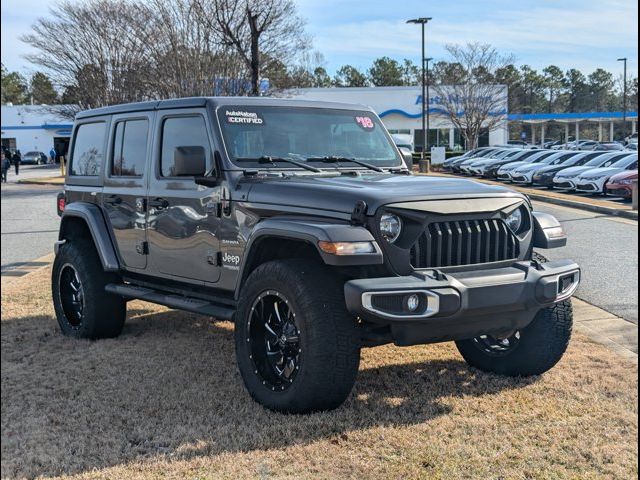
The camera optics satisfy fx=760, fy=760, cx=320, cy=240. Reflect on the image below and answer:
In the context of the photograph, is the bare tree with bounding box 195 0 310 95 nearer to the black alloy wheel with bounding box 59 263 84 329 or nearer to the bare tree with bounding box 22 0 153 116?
the bare tree with bounding box 22 0 153 116

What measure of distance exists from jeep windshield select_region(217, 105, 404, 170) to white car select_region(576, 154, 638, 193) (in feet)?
61.8

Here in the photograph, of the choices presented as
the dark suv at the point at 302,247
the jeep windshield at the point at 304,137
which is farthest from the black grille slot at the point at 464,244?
the jeep windshield at the point at 304,137

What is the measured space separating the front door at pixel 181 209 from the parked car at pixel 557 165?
2346 cm

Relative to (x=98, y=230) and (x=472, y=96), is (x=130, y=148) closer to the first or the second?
(x=98, y=230)

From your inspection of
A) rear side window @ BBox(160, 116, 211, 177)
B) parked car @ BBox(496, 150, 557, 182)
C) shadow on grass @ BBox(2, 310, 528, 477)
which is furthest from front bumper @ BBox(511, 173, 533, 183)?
rear side window @ BBox(160, 116, 211, 177)

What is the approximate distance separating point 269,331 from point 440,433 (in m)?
1.22

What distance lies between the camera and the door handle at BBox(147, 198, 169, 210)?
584 centimetres

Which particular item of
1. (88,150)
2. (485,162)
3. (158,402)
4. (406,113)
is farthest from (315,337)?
(406,113)

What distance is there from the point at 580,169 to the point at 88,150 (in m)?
22.4

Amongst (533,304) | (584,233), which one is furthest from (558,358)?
(584,233)

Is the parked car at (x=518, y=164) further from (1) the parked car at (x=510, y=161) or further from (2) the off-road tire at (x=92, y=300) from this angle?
(2) the off-road tire at (x=92, y=300)

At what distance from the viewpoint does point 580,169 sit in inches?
1040

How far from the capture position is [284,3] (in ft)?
68.4

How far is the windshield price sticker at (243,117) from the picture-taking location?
5555mm
